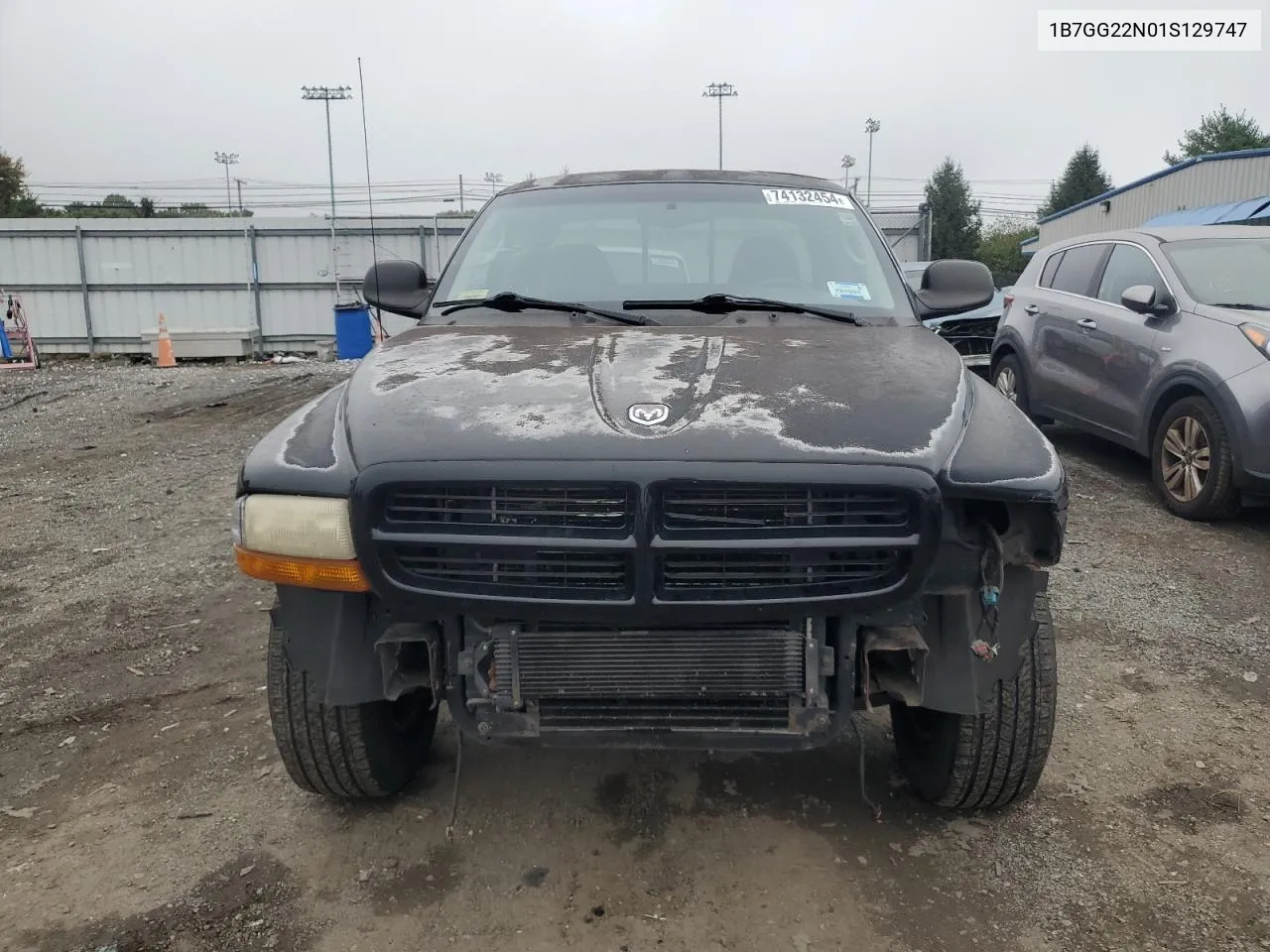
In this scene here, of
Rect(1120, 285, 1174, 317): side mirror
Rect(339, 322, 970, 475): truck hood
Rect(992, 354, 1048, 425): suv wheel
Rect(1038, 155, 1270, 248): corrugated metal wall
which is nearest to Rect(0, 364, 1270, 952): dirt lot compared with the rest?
Rect(339, 322, 970, 475): truck hood

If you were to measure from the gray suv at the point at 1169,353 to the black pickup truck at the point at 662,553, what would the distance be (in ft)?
11.3

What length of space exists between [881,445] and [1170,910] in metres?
1.40

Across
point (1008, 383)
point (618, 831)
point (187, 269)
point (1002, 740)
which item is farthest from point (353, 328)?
point (1002, 740)

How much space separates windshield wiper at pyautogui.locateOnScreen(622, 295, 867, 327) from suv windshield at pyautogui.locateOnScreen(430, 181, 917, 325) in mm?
22

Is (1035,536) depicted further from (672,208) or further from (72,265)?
(72,265)

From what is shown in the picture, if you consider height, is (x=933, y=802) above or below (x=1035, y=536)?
below

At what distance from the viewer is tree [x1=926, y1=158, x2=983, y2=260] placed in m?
64.3

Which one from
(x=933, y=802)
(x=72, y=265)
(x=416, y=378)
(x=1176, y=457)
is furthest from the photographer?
(x=72, y=265)

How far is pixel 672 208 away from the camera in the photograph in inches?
139

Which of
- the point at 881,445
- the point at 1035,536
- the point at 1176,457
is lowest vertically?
the point at 1176,457

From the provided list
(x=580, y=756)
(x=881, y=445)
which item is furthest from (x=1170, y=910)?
(x=580, y=756)

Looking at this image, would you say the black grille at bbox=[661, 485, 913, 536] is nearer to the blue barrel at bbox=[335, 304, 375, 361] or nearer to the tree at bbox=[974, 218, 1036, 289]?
the blue barrel at bbox=[335, 304, 375, 361]

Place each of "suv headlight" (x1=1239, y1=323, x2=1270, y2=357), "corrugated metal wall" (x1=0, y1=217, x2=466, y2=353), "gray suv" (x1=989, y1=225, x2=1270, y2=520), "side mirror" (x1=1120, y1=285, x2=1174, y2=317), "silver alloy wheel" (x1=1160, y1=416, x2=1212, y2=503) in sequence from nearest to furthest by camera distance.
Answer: "suv headlight" (x1=1239, y1=323, x2=1270, y2=357) < "gray suv" (x1=989, y1=225, x2=1270, y2=520) < "silver alloy wheel" (x1=1160, y1=416, x2=1212, y2=503) < "side mirror" (x1=1120, y1=285, x2=1174, y2=317) < "corrugated metal wall" (x1=0, y1=217, x2=466, y2=353)

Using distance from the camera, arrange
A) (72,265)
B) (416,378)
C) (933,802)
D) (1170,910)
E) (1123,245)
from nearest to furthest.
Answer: (1170,910), (416,378), (933,802), (1123,245), (72,265)
